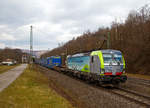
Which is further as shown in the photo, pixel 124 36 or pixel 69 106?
pixel 124 36

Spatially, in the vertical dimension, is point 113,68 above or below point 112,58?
below

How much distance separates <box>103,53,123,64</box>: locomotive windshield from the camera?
42.6 feet

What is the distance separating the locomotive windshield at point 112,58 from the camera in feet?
42.6

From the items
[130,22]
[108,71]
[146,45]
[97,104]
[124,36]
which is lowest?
Answer: [97,104]

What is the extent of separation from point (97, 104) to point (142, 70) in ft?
64.3

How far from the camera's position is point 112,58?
1317 cm

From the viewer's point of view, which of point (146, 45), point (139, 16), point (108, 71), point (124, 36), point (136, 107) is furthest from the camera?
point (124, 36)

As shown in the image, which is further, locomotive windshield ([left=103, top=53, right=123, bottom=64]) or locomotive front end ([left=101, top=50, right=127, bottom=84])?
locomotive windshield ([left=103, top=53, right=123, bottom=64])

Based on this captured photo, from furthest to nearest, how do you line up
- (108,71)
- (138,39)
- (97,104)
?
(138,39), (108,71), (97,104)

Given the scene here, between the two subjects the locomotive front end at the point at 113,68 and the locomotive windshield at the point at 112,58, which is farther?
the locomotive windshield at the point at 112,58

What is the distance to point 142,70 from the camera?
2583cm

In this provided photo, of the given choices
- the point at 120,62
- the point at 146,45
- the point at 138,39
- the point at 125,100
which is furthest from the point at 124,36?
the point at 125,100

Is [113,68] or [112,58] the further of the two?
[112,58]

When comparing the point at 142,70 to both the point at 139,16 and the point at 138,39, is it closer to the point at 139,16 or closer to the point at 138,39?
the point at 138,39
